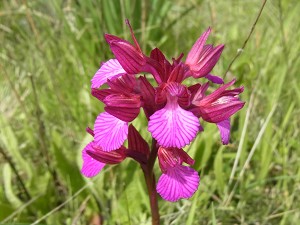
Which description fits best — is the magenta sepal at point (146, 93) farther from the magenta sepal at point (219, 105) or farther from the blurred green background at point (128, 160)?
the blurred green background at point (128, 160)

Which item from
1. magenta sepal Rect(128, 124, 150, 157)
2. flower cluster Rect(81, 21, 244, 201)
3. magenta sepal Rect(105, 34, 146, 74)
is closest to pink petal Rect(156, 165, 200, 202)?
flower cluster Rect(81, 21, 244, 201)

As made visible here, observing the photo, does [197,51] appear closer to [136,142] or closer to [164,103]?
[164,103]

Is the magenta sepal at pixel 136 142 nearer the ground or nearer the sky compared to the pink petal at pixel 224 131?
nearer the sky

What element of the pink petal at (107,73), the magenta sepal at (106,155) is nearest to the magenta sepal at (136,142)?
the magenta sepal at (106,155)

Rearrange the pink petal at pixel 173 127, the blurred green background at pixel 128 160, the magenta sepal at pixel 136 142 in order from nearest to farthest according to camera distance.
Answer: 1. the pink petal at pixel 173 127
2. the magenta sepal at pixel 136 142
3. the blurred green background at pixel 128 160

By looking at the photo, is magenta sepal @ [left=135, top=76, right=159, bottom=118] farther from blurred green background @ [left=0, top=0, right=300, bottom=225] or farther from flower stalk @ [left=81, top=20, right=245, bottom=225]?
blurred green background @ [left=0, top=0, right=300, bottom=225]
